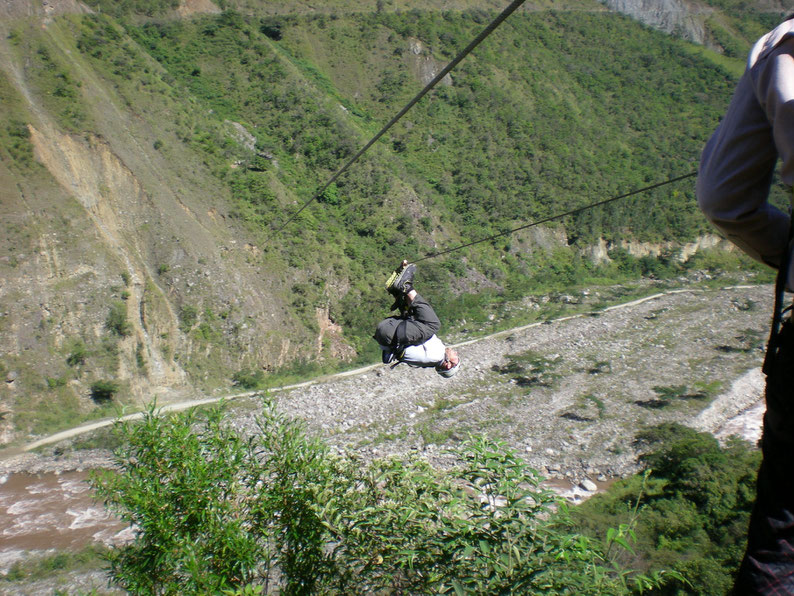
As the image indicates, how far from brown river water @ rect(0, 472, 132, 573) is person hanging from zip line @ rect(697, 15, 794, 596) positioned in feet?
38.9

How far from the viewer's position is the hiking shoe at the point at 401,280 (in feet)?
15.9

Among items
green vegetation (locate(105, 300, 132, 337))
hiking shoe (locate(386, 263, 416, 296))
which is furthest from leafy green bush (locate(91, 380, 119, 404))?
hiking shoe (locate(386, 263, 416, 296))

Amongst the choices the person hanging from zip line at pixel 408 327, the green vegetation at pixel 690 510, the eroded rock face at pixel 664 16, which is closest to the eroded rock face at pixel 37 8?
the person hanging from zip line at pixel 408 327

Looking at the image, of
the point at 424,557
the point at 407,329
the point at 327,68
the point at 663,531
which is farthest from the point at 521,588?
the point at 327,68

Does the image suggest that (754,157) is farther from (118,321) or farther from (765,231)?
(118,321)

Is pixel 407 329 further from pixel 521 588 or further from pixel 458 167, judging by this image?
pixel 458 167

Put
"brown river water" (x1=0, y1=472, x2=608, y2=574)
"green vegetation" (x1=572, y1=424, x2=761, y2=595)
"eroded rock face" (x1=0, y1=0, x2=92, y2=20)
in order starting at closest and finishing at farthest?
"green vegetation" (x1=572, y1=424, x2=761, y2=595) < "brown river water" (x1=0, y1=472, x2=608, y2=574) < "eroded rock face" (x1=0, y1=0, x2=92, y2=20)

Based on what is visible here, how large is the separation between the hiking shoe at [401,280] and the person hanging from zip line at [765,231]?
145 inches

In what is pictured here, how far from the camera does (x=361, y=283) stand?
24328 mm

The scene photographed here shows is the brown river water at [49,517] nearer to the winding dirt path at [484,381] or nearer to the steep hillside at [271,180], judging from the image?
the winding dirt path at [484,381]

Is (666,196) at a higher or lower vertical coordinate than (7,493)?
higher

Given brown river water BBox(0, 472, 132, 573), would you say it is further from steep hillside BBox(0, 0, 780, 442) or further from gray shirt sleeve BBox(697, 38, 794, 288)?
gray shirt sleeve BBox(697, 38, 794, 288)

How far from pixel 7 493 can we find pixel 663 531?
14.6 m

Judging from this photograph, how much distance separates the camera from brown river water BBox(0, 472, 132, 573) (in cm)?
1179
